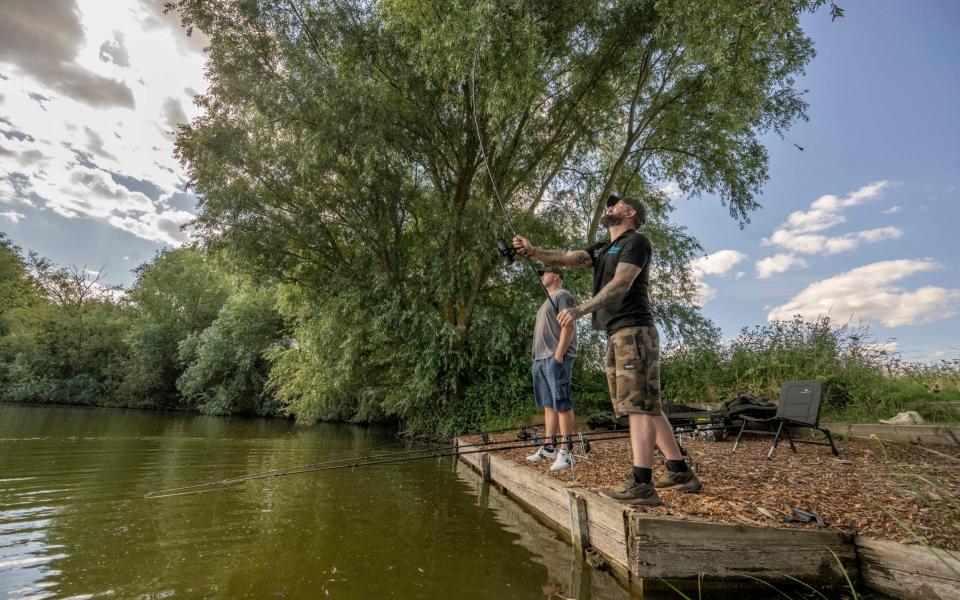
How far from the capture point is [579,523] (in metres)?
2.94

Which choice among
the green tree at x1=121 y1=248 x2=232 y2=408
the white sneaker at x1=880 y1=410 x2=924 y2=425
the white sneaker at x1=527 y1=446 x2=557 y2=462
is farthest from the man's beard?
the green tree at x1=121 y1=248 x2=232 y2=408

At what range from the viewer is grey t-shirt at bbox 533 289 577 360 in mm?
4711

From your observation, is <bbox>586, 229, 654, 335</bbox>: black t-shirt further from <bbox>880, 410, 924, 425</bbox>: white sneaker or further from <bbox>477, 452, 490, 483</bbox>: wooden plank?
<bbox>880, 410, 924, 425</bbox>: white sneaker

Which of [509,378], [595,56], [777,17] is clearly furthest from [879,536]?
[595,56]

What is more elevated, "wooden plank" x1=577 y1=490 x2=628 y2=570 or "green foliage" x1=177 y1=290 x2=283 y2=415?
"green foliage" x1=177 y1=290 x2=283 y2=415

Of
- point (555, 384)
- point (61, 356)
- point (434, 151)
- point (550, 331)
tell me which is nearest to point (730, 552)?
point (555, 384)

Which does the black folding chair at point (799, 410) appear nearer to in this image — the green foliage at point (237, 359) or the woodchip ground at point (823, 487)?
the woodchip ground at point (823, 487)

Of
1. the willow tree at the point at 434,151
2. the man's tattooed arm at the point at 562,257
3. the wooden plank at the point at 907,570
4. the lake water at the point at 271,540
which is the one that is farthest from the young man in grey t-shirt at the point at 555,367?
the willow tree at the point at 434,151

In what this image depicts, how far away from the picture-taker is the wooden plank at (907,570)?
198 centimetres

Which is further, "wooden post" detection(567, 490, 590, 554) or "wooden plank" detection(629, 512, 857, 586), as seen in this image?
"wooden post" detection(567, 490, 590, 554)

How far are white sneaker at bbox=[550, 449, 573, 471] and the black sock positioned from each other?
149 cm

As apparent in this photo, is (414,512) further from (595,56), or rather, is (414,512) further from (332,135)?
(595,56)

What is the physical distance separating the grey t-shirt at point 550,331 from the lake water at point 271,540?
5.13ft

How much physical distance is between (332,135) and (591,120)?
5.89 meters
